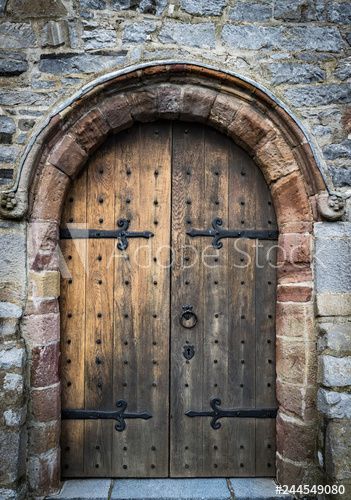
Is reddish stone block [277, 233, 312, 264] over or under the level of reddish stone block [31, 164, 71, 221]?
under

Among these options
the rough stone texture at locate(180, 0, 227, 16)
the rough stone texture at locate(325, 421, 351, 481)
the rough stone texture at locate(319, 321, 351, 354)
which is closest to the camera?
the rough stone texture at locate(325, 421, 351, 481)

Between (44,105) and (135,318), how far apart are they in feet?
5.04

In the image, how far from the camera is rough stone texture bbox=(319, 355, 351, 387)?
2.39m

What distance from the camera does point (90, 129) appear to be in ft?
8.41

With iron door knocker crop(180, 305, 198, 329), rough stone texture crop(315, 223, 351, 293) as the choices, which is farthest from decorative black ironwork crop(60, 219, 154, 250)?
rough stone texture crop(315, 223, 351, 293)

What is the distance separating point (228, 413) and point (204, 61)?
2.39m

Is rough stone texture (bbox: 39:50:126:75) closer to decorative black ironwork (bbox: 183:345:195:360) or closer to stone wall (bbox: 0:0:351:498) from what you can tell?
stone wall (bbox: 0:0:351:498)

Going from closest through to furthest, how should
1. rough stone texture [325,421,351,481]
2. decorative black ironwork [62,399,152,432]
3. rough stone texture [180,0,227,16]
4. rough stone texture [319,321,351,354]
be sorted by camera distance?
rough stone texture [325,421,351,481], rough stone texture [319,321,351,354], rough stone texture [180,0,227,16], decorative black ironwork [62,399,152,432]

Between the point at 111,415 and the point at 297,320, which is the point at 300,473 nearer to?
the point at 297,320

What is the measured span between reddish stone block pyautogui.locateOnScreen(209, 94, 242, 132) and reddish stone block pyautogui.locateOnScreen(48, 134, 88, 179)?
0.92m

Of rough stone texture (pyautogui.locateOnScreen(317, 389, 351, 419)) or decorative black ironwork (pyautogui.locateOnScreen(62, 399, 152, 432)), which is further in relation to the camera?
decorative black ironwork (pyautogui.locateOnScreen(62, 399, 152, 432))

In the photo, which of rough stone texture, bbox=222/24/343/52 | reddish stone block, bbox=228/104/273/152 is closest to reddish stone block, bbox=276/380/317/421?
reddish stone block, bbox=228/104/273/152

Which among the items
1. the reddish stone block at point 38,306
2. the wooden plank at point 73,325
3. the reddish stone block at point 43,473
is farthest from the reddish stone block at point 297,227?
the reddish stone block at point 43,473

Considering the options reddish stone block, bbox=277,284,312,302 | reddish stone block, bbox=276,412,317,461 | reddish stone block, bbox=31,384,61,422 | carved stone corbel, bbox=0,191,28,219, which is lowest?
reddish stone block, bbox=276,412,317,461
